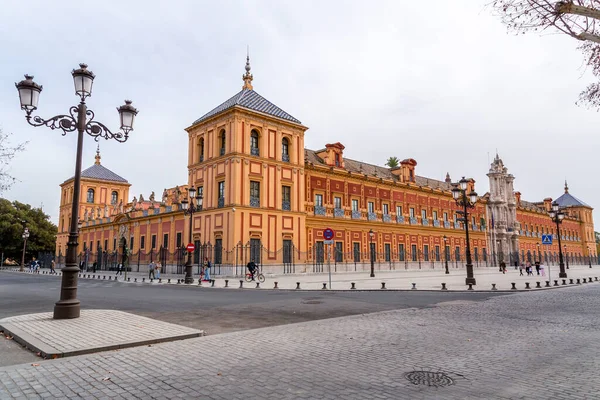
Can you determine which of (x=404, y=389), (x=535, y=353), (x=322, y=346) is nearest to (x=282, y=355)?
(x=322, y=346)

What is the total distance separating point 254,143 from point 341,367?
86.4 ft

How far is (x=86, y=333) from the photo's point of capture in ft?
22.4

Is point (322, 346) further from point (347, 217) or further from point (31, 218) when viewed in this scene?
point (31, 218)

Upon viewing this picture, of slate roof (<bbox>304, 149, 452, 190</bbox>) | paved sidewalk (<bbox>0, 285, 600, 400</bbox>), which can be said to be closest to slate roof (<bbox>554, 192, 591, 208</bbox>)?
slate roof (<bbox>304, 149, 452, 190</bbox>)

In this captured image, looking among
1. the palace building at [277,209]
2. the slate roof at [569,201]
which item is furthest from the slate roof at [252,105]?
the slate roof at [569,201]

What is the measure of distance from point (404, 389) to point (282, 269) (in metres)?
25.5

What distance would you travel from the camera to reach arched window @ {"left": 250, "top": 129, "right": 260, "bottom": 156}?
2992 cm

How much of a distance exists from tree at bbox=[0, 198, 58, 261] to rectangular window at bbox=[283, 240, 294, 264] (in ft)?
131

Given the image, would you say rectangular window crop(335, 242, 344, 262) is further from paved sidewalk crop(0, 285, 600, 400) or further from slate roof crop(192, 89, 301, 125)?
paved sidewalk crop(0, 285, 600, 400)

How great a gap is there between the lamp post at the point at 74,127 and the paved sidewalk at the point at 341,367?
11.6ft

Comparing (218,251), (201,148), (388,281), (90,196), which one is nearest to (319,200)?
(218,251)

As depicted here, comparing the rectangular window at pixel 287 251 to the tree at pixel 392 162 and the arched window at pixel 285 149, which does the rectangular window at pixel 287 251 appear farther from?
the tree at pixel 392 162

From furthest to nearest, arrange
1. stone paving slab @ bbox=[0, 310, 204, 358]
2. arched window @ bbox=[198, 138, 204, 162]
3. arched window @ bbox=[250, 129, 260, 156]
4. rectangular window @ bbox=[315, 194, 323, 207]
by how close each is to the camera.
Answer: rectangular window @ bbox=[315, 194, 323, 207] < arched window @ bbox=[198, 138, 204, 162] < arched window @ bbox=[250, 129, 260, 156] < stone paving slab @ bbox=[0, 310, 204, 358]

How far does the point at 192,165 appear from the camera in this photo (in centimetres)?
3284
